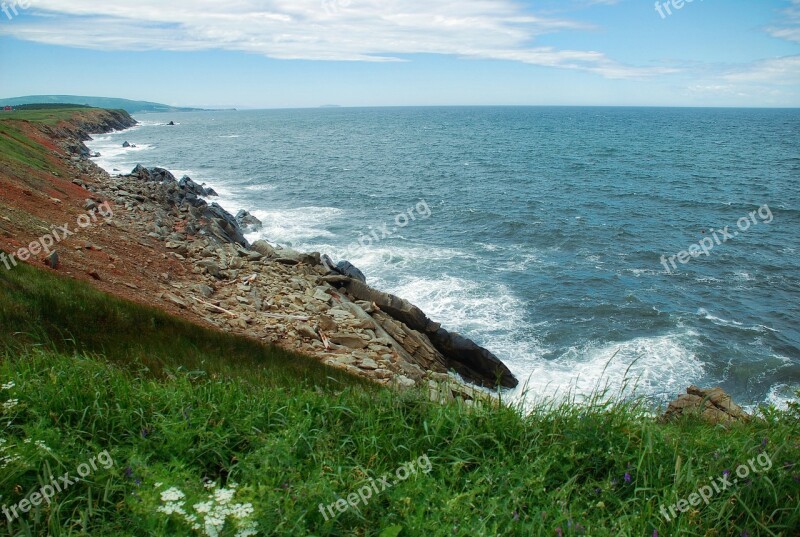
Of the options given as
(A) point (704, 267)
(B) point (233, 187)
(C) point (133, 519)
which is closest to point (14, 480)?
(C) point (133, 519)

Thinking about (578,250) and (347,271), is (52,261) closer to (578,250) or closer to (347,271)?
(347,271)

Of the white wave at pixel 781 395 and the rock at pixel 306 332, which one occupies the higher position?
the rock at pixel 306 332

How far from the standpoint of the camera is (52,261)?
12906mm

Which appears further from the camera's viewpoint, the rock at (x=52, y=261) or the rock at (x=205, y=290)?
the rock at (x=205, y=290)

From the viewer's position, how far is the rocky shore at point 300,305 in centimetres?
1328

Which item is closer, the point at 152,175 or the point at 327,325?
the point at 327,325

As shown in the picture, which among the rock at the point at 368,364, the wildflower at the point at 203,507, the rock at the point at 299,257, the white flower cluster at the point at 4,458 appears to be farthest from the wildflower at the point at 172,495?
the rock at the point at 299,257

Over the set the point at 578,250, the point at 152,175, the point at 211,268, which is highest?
the point at 152,175

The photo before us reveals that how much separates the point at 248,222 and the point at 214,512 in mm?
30963

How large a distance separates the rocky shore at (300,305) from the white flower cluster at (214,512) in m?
3.33

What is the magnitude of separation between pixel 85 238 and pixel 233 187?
3323 centimetres

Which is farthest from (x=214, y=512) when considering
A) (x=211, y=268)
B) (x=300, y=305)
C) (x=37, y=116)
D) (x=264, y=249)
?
(x=37, y=116)

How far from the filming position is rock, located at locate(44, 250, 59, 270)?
12.9m

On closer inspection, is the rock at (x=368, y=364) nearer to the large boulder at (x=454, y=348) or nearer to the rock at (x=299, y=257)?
the large boulder at (x=454, y=348)
